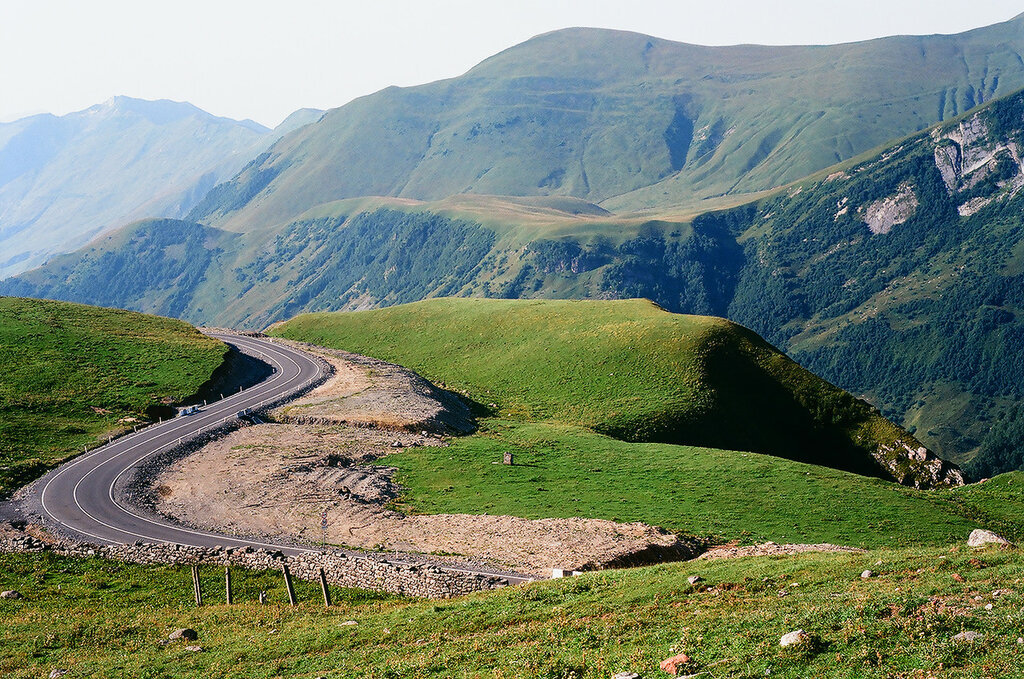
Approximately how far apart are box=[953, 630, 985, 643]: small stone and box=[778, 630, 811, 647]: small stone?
354cm

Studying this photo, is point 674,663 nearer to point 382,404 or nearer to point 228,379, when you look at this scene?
point 382,404

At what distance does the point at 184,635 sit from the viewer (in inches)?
1237

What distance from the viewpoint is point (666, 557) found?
43750 millimetres

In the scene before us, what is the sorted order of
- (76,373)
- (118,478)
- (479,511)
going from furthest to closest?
(76,373)
(118,478)
(479,511)

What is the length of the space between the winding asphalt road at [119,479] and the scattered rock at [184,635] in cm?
1361

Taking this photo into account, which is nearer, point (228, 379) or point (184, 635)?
point (184, 635)

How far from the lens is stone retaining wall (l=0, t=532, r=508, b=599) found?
1524 inches

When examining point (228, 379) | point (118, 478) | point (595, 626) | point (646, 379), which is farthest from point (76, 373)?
point (595, 626)

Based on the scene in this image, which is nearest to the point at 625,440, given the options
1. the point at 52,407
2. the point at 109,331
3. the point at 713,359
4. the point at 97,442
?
the point at 713,359

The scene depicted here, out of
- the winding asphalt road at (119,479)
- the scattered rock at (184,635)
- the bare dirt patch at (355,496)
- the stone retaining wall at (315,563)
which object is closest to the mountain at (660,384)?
the bare dirt patch at (355,496)

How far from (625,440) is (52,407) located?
58.3m

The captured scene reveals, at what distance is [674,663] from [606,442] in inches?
2107

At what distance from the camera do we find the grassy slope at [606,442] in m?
52.9

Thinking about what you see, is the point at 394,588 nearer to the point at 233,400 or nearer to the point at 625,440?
the point at 625,440
